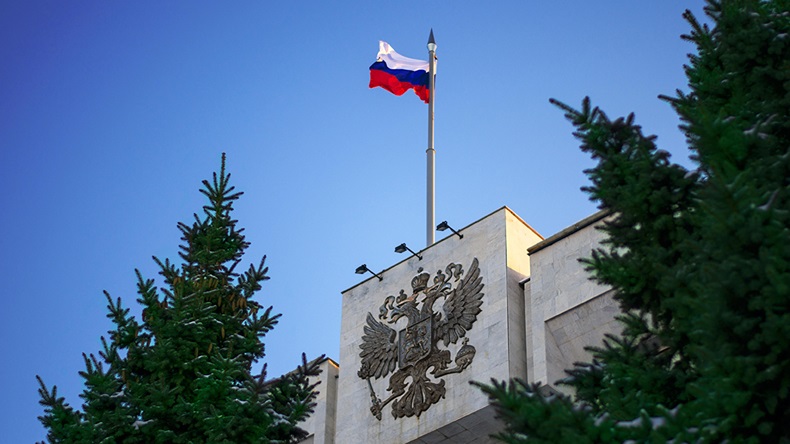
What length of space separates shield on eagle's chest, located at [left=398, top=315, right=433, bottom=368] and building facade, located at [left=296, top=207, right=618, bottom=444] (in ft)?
0.07

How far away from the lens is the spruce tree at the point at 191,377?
41.4 ft

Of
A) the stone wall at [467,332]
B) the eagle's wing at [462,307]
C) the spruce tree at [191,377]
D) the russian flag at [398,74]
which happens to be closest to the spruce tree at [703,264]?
the spruce tree at [191,377]

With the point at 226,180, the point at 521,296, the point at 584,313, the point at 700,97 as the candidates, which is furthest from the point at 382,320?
the point at 700,97

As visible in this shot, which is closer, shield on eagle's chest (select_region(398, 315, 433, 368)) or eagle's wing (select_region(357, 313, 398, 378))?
shield on eagle's chest (select_region(398, 315, 433, 368))

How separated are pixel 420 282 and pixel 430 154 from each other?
558 centimetres

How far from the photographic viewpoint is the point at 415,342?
67.9ft

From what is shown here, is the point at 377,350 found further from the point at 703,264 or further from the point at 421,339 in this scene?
the point at 703,264

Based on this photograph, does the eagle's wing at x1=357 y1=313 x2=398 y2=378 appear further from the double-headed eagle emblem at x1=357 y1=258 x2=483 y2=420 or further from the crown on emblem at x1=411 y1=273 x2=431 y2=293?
the crown on emblem at x1=411 y1=273 x2=431 y2=293

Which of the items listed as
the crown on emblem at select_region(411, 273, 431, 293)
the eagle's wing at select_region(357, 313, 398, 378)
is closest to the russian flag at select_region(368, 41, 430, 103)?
the crown on emblem at select_region(411, 273, 431, 293)

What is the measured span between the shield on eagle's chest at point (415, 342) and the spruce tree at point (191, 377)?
622cm

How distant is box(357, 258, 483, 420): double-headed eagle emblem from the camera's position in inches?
790

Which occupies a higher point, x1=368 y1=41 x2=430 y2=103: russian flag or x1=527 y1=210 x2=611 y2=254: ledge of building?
x1=368 y1=41 x2=430 y2=103: russian flag

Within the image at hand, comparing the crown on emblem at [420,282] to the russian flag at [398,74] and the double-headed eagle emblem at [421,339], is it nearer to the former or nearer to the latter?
the double-headed eagle emblem at [421,339]

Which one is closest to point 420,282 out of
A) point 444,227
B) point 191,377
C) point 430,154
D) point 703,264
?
point 444,227
